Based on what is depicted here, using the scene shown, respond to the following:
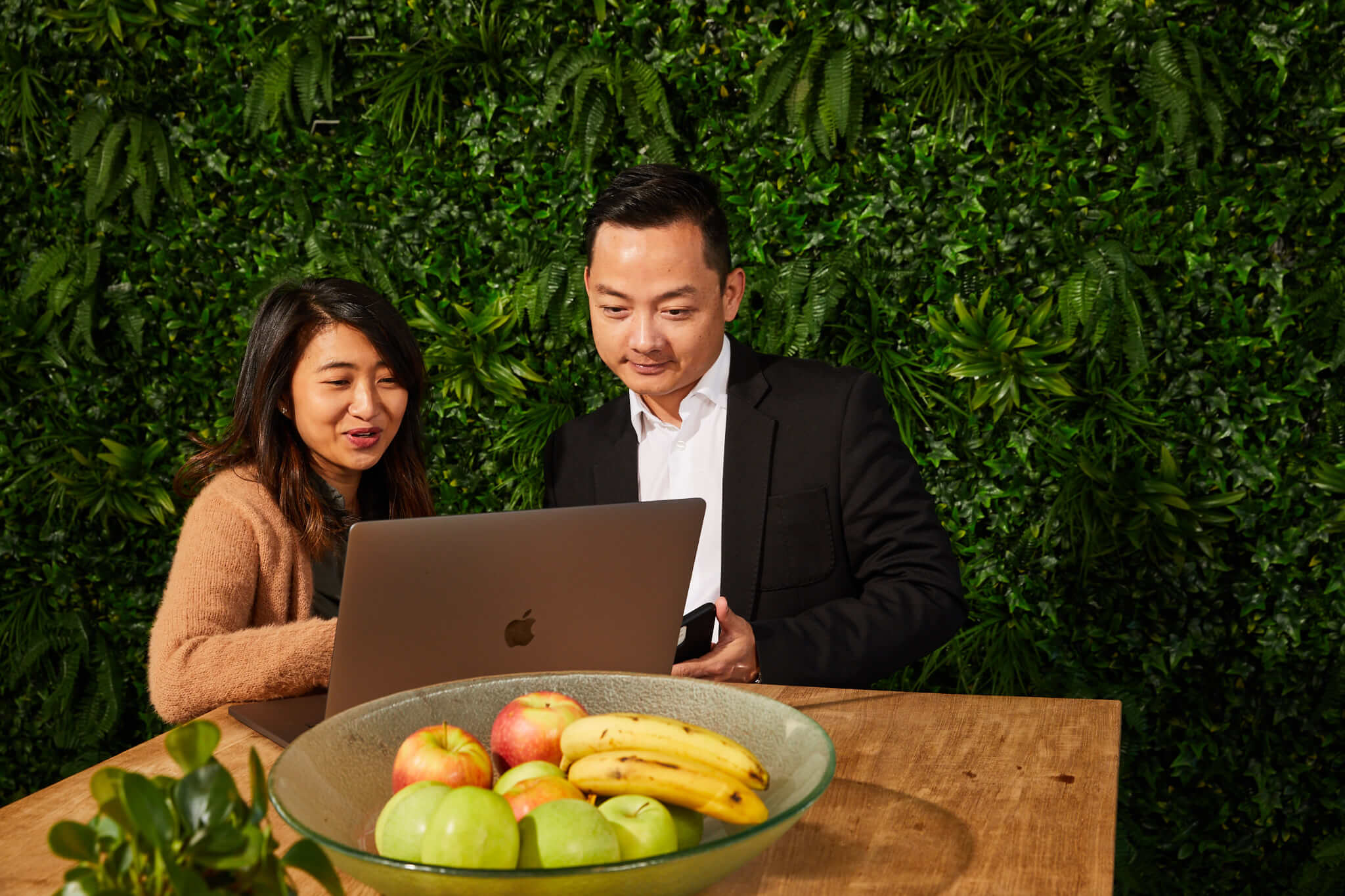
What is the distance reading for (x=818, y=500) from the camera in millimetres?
2377

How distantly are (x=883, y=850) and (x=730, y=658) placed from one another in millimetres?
729

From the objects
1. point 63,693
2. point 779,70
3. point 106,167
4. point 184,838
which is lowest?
point 63,693

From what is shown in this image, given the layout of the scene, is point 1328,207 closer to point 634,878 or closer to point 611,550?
point 611,550

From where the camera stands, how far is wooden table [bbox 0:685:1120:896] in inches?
40.2

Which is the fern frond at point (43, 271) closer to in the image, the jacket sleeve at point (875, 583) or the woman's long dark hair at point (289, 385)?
the woman's long dark hair at point (289, 385)

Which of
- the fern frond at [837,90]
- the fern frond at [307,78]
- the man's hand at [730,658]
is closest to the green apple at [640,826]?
the man's hand at [730,658]

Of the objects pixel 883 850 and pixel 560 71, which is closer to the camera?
pixel 883 850

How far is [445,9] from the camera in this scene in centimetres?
344

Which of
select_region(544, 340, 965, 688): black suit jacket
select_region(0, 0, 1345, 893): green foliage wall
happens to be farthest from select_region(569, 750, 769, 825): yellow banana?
select_region(0, 0, 1345, 893): green foliage wall

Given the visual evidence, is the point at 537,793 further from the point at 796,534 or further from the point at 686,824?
the point at 796,534

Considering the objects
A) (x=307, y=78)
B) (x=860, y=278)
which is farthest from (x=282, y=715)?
(x=307, y=78)

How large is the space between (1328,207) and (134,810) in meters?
3.21

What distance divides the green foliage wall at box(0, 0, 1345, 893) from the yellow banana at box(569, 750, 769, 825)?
92.3 inches

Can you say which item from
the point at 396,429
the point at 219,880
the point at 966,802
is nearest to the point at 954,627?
the point at 966,802
